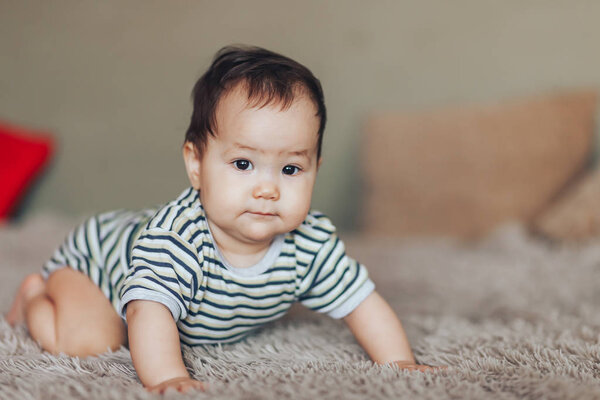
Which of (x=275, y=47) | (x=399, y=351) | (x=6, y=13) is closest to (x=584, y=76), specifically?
(x=275, y=47)

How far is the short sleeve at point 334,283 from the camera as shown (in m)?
0.84

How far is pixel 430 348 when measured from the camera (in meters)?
0.85

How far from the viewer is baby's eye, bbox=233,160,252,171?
0.75 meters

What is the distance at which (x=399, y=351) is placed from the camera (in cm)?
80

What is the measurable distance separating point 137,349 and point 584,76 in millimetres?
1619

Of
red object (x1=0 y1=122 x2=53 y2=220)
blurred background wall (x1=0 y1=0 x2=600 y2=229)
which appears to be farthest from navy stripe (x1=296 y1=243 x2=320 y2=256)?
red object (x1=0 y1=122 x2=53 y2=220)

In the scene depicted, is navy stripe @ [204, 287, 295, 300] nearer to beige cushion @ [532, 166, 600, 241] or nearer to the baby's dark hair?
the baby's dark hair

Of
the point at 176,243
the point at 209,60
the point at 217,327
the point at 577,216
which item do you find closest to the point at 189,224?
the point at 176,243

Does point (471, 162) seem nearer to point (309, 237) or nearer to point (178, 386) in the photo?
point (309, 237)

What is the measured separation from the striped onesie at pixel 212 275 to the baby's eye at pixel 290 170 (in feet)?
0.40

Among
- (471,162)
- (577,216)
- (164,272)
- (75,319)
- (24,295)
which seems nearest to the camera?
(164,272)

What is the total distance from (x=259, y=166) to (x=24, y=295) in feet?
1.62

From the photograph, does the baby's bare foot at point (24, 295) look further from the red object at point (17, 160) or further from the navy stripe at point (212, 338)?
the red object at point (17, 160)

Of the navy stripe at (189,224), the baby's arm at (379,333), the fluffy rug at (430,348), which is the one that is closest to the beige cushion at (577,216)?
the fluffy rug at (430,348)
